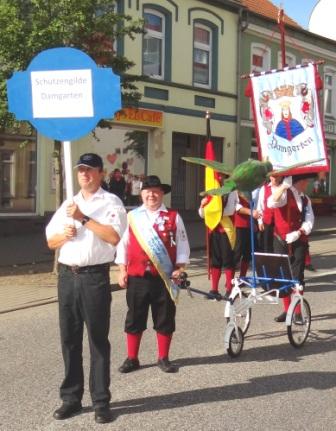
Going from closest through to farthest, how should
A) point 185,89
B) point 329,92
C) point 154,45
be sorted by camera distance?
point 154,45 → point 185,89 → point 329,92

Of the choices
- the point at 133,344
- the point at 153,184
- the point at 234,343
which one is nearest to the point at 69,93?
the point at 153,184

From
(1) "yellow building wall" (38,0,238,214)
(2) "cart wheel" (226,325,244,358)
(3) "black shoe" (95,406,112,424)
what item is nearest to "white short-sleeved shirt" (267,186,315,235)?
(2) "cart wheel" (226,325,244,358)

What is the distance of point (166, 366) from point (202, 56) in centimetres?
1796

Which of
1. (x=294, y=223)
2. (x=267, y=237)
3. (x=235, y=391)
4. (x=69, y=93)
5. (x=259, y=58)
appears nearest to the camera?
(x=69, y=93)

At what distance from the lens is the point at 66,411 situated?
4602 mm

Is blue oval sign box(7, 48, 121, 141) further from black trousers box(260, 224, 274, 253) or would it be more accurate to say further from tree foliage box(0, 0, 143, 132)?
tree foliage box(0, 0, 143, 132)

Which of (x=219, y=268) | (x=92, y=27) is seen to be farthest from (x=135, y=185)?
(x=219, y=268)

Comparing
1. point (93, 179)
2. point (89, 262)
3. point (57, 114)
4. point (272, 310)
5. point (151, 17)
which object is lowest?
point (272, 310)

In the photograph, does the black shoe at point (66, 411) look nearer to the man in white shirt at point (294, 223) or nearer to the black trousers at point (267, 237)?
the man in white shirt at point (294, 223)

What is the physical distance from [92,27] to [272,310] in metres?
5.25

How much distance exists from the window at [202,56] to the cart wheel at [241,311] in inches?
640

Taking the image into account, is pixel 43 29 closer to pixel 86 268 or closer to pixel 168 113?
pixel 86 268

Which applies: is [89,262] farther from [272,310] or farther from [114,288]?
[114,288]

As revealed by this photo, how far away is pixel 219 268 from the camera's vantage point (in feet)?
30.0
